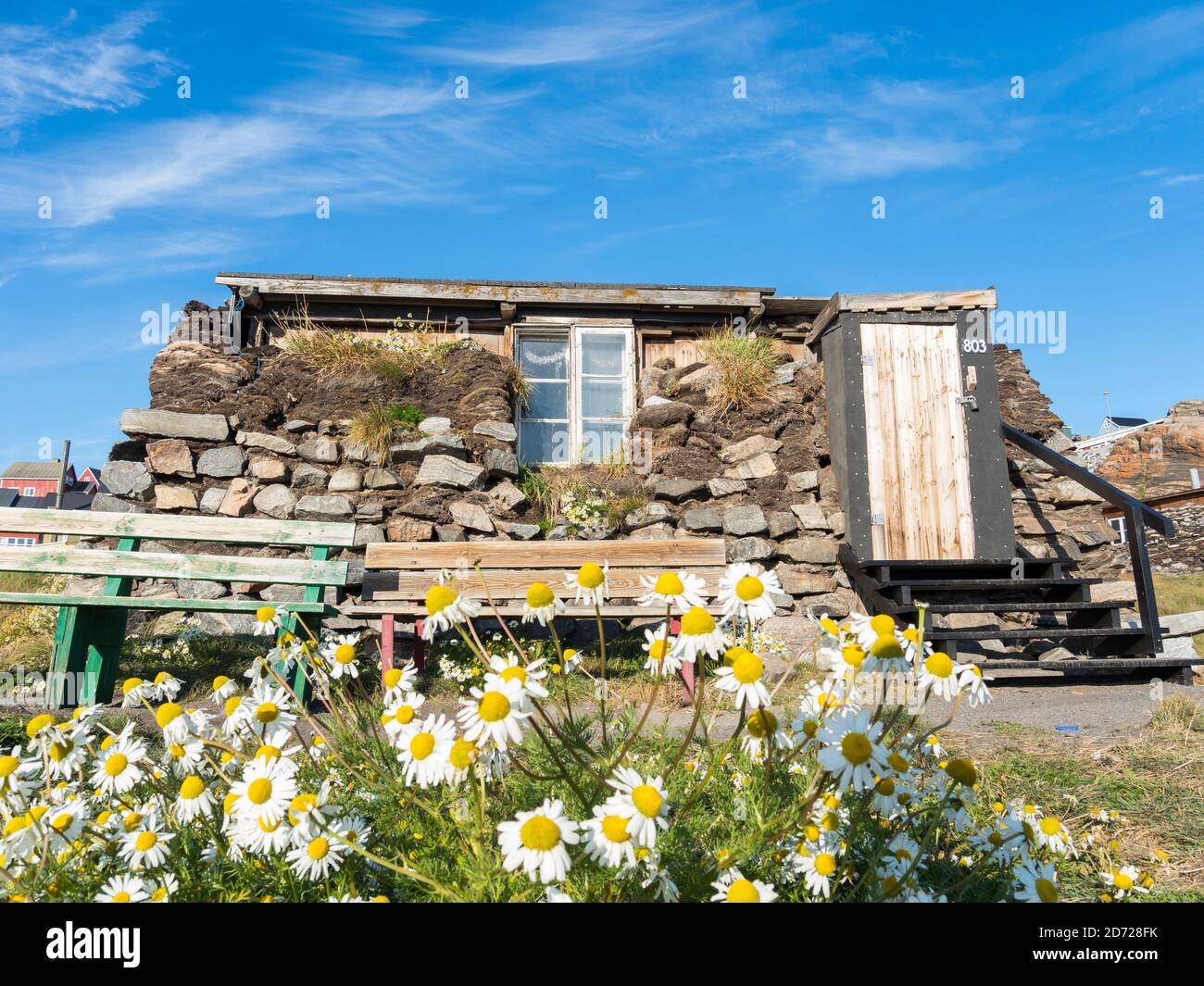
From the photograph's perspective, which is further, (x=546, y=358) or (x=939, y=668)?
(x=546, y=358)

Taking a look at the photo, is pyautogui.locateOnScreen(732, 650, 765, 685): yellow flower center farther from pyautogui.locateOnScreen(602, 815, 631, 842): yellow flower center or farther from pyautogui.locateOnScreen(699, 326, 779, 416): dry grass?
pyautogui.locateOnScreen(699, 326, 779, 416): dry grass

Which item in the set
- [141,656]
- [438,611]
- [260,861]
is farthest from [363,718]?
[141,656]

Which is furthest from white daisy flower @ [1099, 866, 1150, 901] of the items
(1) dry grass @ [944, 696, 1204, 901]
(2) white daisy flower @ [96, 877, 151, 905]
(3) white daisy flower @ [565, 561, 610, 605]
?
(2) white daisy flower @ [96, 877, 151, 905]

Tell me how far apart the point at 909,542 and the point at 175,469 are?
7401 mm

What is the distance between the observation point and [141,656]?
568 cm

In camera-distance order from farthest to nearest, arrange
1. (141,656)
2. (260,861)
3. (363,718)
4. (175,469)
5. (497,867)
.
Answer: (175,469) → (141,656) → (363,718) → (260,861) → (497,867)

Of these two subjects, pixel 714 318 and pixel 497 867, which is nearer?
pixel 497 867

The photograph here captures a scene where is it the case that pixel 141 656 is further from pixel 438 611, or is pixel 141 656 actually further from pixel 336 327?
pixel 438 611

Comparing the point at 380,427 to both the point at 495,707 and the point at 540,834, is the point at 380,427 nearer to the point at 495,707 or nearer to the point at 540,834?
the point at 495,707

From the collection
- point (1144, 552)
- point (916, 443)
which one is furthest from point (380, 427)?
point (1144, 552)

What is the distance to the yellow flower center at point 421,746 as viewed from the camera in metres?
1.35

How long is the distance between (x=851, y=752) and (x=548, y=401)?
7.50m

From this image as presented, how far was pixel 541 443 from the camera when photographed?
27.6 feet

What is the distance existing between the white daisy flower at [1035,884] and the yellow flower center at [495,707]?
1028mm
